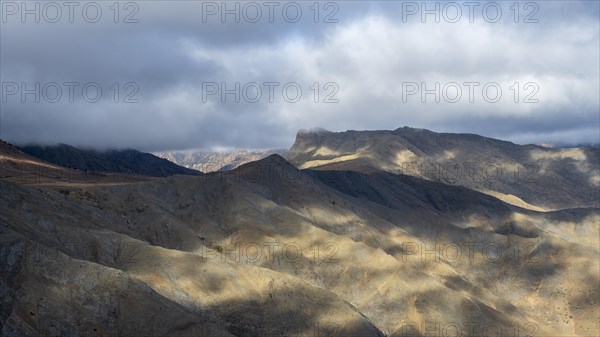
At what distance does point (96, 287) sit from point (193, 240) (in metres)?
38.3

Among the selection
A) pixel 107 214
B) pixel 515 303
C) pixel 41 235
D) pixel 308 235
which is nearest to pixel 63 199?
pixel 107 214

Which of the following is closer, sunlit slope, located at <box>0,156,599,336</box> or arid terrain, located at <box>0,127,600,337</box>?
arid terrain, located at <box>0,127,600,337</box>

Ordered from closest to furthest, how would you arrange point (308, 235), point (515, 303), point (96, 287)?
point (96, 287)
point (308, 235)
point (515, 303)

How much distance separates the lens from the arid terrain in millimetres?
58719

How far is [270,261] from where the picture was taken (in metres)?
100

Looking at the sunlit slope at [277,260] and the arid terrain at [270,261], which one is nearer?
the arid terrain at [270,261]

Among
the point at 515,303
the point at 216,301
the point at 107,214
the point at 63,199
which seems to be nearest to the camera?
the point at 216,301

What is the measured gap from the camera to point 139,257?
76.0 meters

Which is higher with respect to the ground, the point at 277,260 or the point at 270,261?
the point at 270,261

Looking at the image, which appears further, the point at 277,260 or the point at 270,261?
the point at 277,260

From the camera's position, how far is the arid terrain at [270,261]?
58719 millimetres

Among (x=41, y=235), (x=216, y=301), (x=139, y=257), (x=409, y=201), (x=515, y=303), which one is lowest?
(x=515, y=303)

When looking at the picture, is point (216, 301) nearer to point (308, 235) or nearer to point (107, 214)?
point (107, 214)

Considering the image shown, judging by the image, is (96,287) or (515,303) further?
(515,303)
